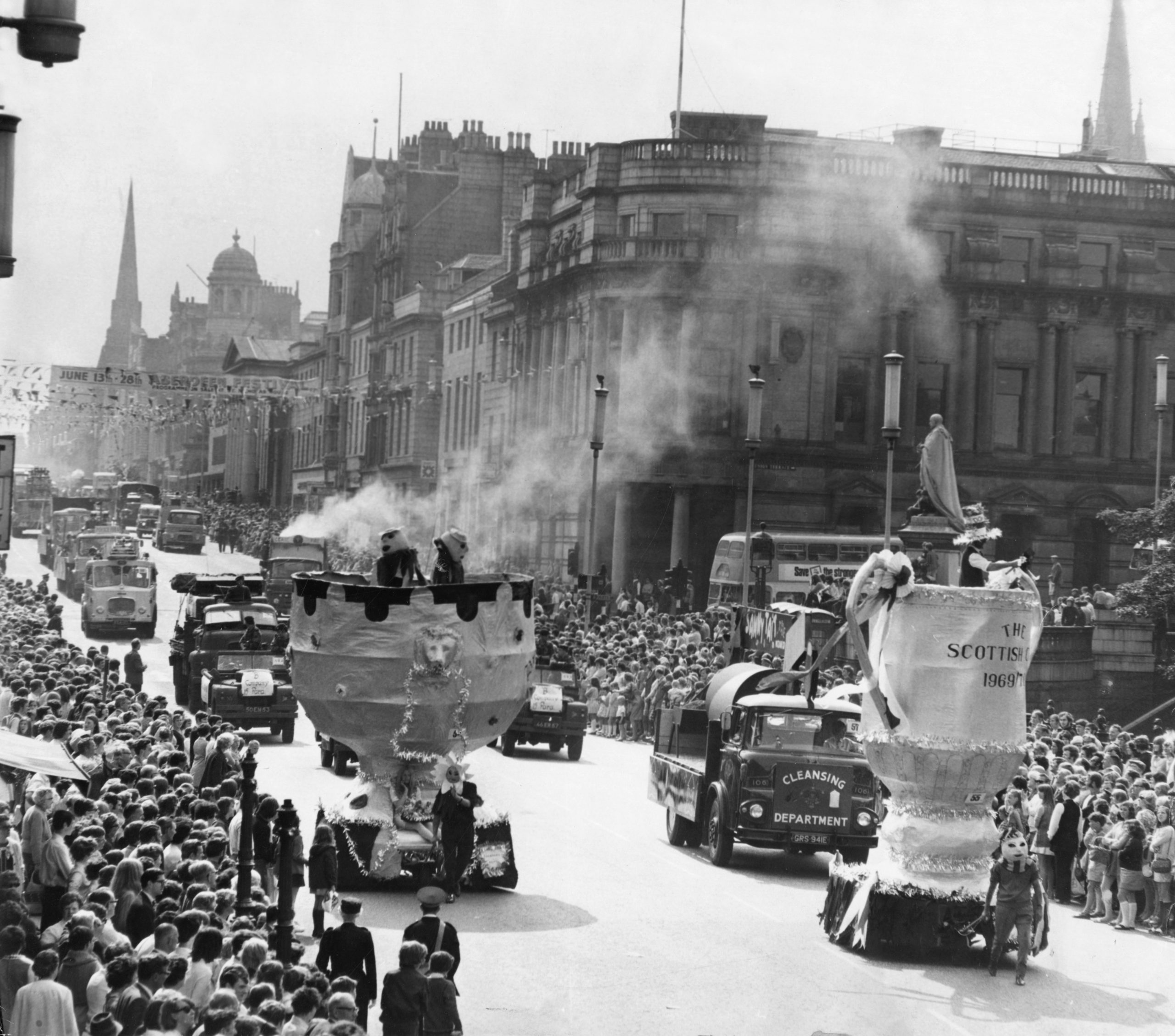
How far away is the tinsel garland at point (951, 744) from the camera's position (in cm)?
1866

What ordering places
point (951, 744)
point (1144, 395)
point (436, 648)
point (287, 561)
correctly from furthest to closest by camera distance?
point (1144, 395) < point (287, 561) < point (436, 648) < point (951, 744)

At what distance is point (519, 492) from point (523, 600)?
52767 millimetres

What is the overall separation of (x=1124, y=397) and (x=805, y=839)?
4781cm

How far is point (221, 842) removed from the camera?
16.0m

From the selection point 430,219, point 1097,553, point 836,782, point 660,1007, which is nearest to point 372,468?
point 430,219

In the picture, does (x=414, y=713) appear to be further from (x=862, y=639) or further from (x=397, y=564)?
(x=862, y=639)

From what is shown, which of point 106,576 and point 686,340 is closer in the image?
point 106,576

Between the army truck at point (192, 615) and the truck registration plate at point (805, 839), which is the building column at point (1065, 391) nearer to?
the army truck at point (192, 615)

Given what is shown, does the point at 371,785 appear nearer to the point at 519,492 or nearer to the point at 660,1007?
the point at 660,1007

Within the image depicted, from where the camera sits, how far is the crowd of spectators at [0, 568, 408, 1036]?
1116 cm

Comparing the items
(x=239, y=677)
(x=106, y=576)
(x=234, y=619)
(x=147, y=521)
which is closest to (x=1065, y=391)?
(x=106, y=576)

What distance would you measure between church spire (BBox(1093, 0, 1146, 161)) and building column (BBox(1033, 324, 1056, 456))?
25.7 feet

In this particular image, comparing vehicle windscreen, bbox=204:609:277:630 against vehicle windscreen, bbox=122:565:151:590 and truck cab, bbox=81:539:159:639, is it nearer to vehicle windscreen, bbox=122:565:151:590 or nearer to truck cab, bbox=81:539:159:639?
truck cab, bbox=81:539:159:639

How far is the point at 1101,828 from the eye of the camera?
21.8m
